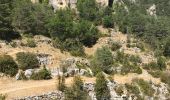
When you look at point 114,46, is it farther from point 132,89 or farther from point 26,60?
point 26,60

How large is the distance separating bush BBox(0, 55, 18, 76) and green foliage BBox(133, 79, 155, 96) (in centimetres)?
1868

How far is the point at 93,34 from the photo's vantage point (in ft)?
293

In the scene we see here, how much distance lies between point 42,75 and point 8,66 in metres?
4.78

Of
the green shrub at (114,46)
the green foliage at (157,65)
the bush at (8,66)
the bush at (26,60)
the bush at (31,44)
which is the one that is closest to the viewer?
the bush at (8,66)

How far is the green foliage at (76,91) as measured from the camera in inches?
2146

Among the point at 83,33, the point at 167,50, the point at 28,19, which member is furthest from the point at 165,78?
the point at 28,19

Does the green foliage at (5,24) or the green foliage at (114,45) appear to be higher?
the green foliage at (5,24)

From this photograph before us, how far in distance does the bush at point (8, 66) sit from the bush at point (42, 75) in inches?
104

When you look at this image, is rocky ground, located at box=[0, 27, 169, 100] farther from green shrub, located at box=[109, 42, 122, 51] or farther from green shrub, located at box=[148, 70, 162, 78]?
green shrub, located at box=[109, 42, 122, 51]

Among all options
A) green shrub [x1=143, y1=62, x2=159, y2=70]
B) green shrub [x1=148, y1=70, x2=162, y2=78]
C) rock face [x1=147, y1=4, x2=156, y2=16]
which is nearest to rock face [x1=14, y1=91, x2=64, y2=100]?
green shrub [x1=148, y1=70, x2=162, y2=78]

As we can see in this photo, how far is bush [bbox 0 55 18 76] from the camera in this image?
58656 mm

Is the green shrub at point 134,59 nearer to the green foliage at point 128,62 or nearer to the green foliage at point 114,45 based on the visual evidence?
the green foliage at point 128,62

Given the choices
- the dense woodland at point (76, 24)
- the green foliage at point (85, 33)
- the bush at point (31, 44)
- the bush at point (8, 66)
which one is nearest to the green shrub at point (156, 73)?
the dense woodland at point (76, 24)

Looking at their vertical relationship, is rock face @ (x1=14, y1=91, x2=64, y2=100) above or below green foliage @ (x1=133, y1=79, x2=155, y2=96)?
above
